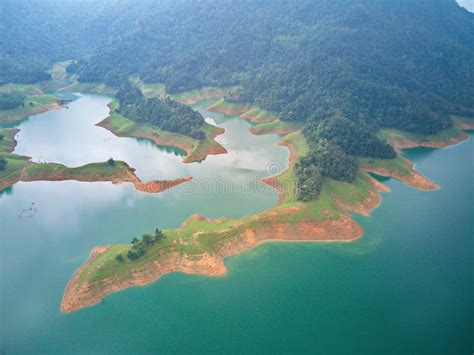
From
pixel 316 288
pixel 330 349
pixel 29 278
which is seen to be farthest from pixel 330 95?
pixel 29 278

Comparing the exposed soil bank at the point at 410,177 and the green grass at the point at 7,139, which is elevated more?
the exposed soil bank at the point at 410,177

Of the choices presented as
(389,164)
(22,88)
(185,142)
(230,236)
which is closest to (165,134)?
(185,142)

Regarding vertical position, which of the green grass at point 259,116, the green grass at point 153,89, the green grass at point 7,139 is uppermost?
the green grass at point 259,116

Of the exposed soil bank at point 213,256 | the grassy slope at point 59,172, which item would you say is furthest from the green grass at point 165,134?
the exposed soil bank at point 213,256

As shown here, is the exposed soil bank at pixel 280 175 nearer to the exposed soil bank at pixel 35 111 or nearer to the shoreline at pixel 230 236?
the shoreline at pixel 230 236

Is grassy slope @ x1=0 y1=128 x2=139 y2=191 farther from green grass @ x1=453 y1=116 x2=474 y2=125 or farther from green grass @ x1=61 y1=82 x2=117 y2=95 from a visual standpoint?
green grass @ x1=453 y1=116 x2=474 y2=125

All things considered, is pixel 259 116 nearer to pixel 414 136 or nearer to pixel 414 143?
pixel 414 136

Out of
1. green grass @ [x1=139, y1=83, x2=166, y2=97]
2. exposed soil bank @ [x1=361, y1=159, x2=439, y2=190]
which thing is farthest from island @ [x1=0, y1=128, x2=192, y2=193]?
green grass @ [x1=139, y1=83, x2=166, y2=97]
